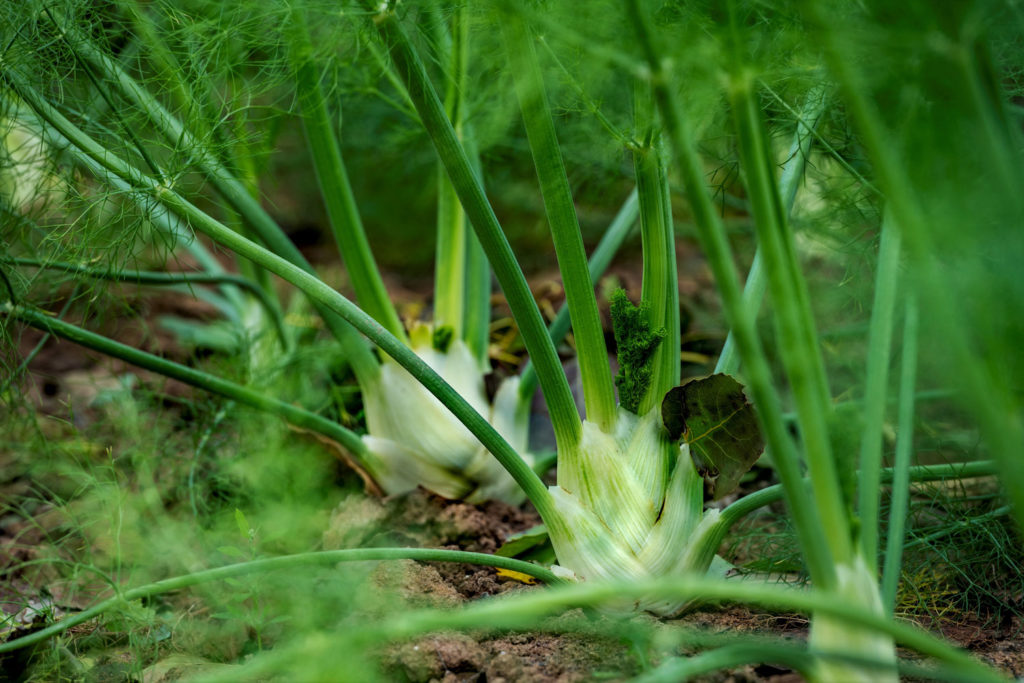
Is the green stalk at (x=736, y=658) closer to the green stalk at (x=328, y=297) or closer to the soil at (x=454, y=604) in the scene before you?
the soil at (x=454, y=604)

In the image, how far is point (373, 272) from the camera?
3.74 ft

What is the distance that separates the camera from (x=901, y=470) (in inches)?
26.3

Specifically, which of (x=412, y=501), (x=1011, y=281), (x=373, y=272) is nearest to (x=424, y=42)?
(x=373, y=272)

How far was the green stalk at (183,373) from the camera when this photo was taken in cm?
94

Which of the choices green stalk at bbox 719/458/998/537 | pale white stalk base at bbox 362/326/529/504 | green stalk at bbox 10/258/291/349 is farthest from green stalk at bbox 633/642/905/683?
green stalk at bbox 10/258/291/349

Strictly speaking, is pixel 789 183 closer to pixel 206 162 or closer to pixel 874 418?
pixel 874 418

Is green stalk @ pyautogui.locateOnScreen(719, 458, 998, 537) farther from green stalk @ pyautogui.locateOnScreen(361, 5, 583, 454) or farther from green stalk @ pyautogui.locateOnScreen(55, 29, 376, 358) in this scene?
green stalk @ pyautogui.locateOnScreen(55, 29, 376, 358)

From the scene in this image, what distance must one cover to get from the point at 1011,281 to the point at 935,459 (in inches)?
28.0

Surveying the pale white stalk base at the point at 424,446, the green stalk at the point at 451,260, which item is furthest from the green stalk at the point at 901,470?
the green stalk at the point at 451,260

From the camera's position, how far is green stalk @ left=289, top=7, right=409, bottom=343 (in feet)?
3.39

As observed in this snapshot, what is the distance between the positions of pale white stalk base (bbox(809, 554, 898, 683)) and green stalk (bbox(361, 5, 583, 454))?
355 mm

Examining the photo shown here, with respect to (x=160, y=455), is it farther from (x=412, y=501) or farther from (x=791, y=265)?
(x=791, y=265)

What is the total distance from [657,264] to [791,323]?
371mm

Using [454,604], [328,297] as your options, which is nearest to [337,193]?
[328,297]
